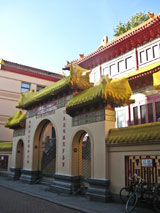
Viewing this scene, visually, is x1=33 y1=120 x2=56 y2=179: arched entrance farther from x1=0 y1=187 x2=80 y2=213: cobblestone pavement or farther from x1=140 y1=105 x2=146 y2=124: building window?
x1=140 y1=105 x2=146 y2=124: building window

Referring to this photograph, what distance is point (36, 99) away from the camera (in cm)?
1358

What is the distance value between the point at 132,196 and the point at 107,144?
2281 mm

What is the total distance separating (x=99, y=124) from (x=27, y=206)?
13.4 ft

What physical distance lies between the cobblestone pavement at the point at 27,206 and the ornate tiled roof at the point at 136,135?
289 centimetres

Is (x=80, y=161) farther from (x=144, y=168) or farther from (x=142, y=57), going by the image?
(x=142, y=57)

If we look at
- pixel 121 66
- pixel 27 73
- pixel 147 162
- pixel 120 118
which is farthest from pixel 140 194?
pixel 27 73

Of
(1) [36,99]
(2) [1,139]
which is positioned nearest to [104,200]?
(1) [36,99]

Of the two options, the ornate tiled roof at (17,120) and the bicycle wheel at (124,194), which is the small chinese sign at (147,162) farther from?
the ornate tiled roof at (17,120)

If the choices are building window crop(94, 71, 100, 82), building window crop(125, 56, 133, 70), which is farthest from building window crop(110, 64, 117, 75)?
building window crop(94, 71, 100, 82)

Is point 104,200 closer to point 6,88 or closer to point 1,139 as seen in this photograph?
point 1,139

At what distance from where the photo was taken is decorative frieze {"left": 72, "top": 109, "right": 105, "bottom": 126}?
30.5ft

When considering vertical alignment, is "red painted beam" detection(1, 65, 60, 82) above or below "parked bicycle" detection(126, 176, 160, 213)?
above

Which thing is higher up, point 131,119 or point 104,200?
point 131,119

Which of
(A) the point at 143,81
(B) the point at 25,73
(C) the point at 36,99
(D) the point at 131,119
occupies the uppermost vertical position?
(B) the point at 25,73
